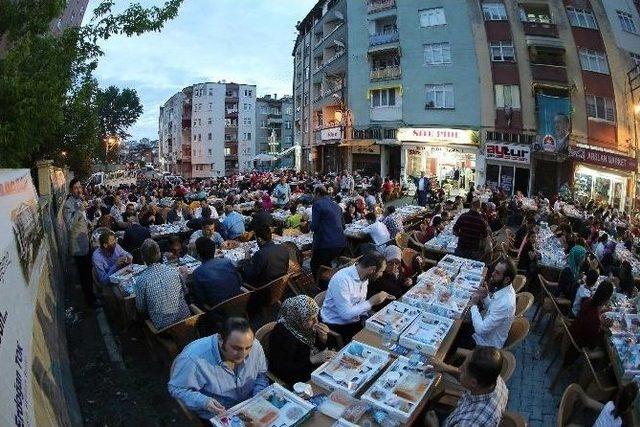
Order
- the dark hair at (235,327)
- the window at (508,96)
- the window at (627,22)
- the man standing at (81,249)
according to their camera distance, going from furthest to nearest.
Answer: the window at (508,96) < the window at (627,22) < the man standing at (81,249) < the dark hair at (235,327)

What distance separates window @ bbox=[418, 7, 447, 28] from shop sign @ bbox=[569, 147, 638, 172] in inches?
491

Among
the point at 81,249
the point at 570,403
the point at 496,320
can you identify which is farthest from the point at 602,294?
the point at 81,249

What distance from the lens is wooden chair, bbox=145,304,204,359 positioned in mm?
5141

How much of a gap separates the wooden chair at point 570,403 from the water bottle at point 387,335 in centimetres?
168

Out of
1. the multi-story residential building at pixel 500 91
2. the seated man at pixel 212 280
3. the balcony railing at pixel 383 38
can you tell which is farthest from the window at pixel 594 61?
the seated man at pixel 212 280

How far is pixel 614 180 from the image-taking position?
2055 centimetres

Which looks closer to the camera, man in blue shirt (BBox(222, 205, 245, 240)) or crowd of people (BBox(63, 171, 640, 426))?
crowd of people (BBox(63, 171, 640, 426))

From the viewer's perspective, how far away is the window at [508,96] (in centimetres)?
2481

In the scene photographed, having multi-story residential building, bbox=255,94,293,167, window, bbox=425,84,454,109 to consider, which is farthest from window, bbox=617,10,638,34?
multi-story residential building, bbox=255,94,293,167

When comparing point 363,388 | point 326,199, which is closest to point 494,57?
point 326,199

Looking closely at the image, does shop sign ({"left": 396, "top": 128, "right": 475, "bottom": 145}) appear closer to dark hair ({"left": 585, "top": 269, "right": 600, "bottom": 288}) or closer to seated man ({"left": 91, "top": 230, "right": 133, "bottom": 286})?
dark hair ({"left": 585, "top": 269, "right": 600, "bottom": 288})

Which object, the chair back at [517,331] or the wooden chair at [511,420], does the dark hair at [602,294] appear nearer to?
the chair back at [517,331]

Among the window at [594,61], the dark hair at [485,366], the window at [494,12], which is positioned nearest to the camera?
the dark hair at [485,366]

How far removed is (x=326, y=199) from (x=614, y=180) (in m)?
19.7
